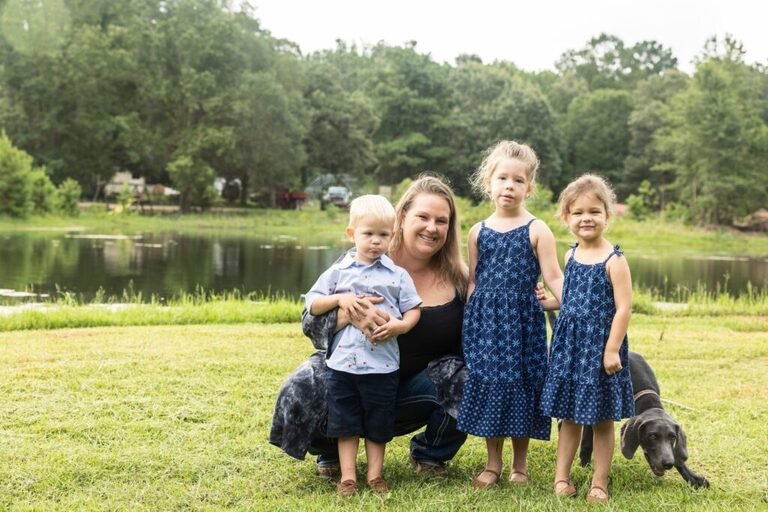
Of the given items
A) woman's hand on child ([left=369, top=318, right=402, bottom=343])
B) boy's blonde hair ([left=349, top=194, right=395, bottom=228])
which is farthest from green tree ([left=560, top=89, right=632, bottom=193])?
woman's hand on child ([left=369, top=318, right=402, bottom=343])

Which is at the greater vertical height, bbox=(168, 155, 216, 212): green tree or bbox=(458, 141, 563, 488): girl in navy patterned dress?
bbox=(168, 155, 216, 212): green tree

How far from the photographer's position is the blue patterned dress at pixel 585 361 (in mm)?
3295

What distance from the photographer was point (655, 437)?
3.49 meters

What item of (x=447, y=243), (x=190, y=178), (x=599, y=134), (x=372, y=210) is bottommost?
(x=447, y=243)

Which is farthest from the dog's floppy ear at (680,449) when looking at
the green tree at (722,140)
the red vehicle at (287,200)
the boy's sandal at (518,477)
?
the red vehicle at (287,200)

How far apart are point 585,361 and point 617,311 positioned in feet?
0.79

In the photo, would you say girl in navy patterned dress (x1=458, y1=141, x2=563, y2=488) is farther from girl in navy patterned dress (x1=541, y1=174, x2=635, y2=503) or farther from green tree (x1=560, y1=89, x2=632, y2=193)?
green tree (x1=560, y1=89, x2=632, y2=193)

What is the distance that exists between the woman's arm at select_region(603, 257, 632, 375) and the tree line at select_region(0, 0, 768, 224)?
1325 inches

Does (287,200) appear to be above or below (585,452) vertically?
above

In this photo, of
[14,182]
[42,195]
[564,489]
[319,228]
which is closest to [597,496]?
[564,489]

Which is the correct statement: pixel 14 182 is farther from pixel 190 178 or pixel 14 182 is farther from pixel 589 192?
pixel 589 192

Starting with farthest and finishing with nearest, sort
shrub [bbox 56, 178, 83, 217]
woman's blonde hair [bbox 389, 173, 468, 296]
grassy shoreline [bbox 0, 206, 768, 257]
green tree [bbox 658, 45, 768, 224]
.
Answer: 1. green tree [bbox 658, 45, 768, 224]
2. shrub [bbox 56, 178, 83, 217]
3. grassy shoreline [bbox 0, 206, 768, 257]
4. woman's blonde hair [bbox 389, 173, 468, 296]

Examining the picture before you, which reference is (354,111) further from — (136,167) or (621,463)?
(621,463)

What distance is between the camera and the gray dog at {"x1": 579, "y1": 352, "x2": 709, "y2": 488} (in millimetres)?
3473
